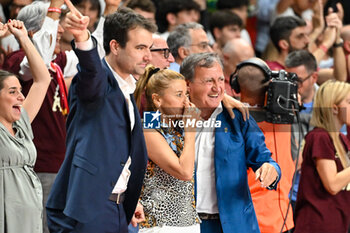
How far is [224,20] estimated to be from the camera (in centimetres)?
752

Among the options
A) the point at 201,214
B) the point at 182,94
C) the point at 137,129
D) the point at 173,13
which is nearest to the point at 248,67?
the point at 182,94

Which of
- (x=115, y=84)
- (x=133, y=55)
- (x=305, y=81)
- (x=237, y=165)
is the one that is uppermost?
(x=133, y=55)

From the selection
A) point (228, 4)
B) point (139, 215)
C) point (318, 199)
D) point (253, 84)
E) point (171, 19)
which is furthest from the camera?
point (228, 4)

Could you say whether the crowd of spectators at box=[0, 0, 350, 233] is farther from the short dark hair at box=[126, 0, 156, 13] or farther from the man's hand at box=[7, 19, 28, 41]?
the short dark hair at box=[126, 0, 156, 13]

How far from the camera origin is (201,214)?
163 inches

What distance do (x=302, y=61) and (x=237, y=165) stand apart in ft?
7.95

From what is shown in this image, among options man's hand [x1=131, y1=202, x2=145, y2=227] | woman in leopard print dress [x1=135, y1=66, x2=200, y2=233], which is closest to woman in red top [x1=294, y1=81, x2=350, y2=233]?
woman in leopard print dress [x1=135, y1=66, x2=200, y2=233]

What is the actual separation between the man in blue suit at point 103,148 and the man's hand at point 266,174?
722 mm

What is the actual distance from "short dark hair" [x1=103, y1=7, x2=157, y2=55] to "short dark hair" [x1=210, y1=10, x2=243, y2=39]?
4.03m

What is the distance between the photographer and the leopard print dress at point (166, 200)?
12.4ft

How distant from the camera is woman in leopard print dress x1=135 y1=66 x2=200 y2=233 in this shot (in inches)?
149

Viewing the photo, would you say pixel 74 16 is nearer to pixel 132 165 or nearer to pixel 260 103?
pixel 132 165

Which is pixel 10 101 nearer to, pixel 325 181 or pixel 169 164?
pixel 169 164

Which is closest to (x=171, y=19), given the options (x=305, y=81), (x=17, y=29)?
(x=305, y=81)
